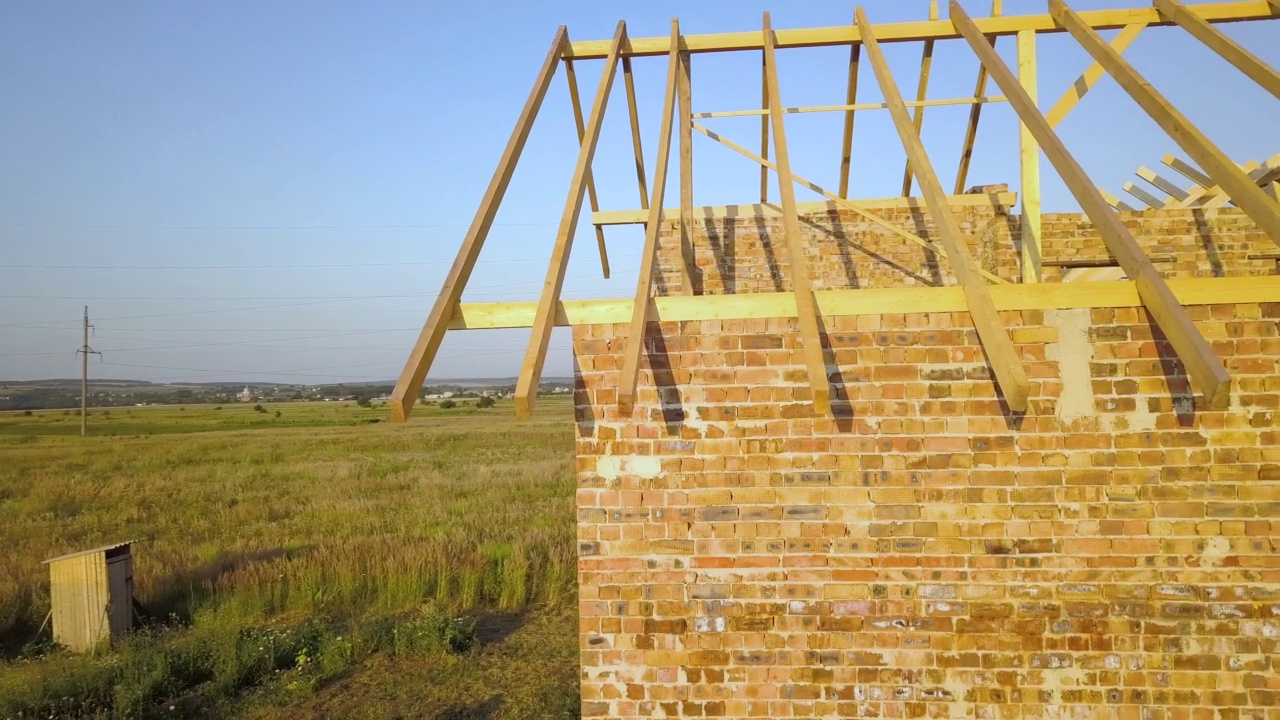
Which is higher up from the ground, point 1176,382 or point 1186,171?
point 1186,171

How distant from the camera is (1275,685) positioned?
367 centimetres

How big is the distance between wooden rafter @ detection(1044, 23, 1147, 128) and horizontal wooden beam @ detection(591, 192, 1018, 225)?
1.25 meters

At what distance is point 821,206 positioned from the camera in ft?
25.0

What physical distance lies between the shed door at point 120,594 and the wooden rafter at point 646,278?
709 centimetres

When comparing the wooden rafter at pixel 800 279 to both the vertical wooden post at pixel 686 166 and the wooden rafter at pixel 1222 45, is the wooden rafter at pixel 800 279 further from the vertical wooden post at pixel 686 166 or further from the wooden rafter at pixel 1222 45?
the wooden rafter at pixel 1222 45

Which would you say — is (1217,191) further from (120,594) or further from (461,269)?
(120,594)

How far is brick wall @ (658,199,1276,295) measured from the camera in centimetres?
716

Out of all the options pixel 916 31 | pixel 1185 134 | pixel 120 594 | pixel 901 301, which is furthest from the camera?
pixel 120 594

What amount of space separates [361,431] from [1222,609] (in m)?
40.1

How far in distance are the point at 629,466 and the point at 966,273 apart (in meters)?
1.89

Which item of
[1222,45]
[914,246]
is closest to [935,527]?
[1222,45]

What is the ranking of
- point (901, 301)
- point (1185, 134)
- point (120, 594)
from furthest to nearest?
point (120, 594)
point (1185, 134)
point (901, 301)

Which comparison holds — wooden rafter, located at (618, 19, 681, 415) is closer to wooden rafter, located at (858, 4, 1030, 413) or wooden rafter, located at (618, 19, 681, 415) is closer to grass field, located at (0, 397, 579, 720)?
wooden rafter, located at (858, 4, 1030, 413)

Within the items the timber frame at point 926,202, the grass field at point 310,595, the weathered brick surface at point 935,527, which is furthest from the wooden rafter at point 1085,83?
the grass field at point 310,595
